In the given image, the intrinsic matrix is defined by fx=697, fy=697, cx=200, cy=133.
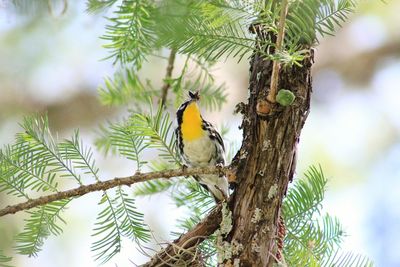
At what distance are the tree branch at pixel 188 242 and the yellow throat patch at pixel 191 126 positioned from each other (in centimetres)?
93

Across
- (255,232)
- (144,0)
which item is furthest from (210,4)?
(255,232)

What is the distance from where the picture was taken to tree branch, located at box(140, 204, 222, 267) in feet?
5.40

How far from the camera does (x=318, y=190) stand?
1725 millimetres

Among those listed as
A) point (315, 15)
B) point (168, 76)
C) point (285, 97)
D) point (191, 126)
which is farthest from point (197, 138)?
point (315, 15)

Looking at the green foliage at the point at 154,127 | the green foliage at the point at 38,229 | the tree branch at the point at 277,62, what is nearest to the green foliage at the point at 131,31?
the green foliage at the point at 154,127

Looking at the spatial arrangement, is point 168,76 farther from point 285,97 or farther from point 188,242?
point 285,97

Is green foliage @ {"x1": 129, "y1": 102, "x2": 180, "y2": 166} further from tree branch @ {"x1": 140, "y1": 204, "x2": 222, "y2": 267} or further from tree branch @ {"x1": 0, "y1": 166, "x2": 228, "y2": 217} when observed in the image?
tree branch @ {"x1": 140, "y1": 204, "x2": 222, "y2": 267}

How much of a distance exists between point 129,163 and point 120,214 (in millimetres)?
1913

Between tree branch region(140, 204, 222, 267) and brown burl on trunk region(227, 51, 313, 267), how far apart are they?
104 mm

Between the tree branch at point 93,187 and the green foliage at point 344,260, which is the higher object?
the tree branch at point 93,187

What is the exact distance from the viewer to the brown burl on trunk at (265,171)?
151 cm

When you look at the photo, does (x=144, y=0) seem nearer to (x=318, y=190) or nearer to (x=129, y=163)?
(x=318, y=190)

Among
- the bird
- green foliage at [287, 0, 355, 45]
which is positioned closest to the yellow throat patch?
the bird

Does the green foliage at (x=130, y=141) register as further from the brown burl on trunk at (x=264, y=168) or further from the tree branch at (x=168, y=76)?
the tree branch at (x=168, y=76)
